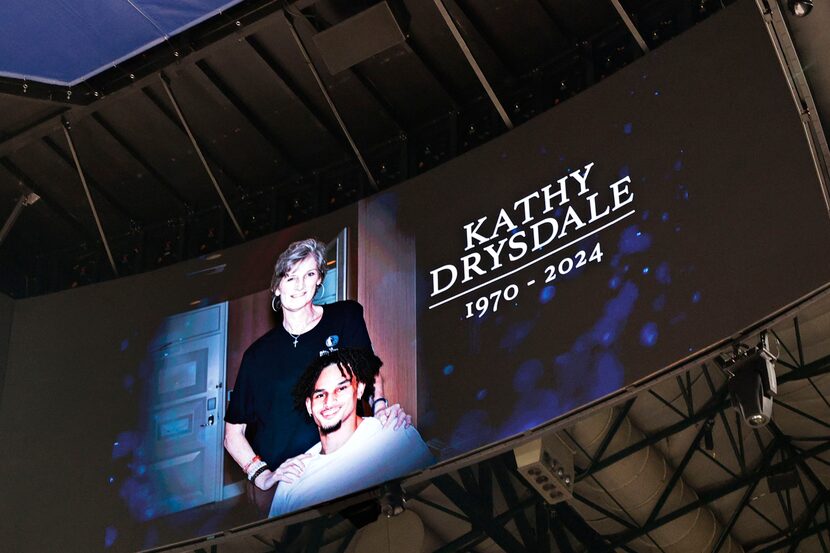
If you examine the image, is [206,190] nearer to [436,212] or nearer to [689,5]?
[436,212]

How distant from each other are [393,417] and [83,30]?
377cm

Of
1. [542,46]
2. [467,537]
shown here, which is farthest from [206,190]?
[467,537]

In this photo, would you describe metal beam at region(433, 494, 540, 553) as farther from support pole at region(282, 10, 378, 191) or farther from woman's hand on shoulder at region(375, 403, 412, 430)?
support pole at region(282, 10, 378, 191)

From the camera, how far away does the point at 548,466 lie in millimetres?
8430

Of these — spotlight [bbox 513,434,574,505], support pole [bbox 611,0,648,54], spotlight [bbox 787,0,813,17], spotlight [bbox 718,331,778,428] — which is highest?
Result: support pole [bbox 611,0,648,54]

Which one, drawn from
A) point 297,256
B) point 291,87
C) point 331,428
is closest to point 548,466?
point 331,428

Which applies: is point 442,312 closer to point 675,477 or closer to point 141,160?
point 141,160

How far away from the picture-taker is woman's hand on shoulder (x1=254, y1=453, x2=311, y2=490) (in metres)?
8.64

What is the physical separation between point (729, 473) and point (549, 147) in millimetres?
5005

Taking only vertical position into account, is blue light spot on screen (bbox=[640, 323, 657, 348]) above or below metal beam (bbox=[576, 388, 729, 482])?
below

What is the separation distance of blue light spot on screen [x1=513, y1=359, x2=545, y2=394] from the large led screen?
14 mm

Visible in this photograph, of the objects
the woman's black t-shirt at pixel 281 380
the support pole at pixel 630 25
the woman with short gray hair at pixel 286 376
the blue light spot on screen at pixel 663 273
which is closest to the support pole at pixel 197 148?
the woman with short gray hair at pixel 286 376

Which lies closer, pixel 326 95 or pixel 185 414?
pixel 185 414

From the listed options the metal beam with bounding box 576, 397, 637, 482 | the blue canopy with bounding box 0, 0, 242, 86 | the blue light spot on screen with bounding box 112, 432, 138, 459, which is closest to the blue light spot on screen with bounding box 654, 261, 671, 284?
the metal beam with bounding box 576, 397, 637, 482
